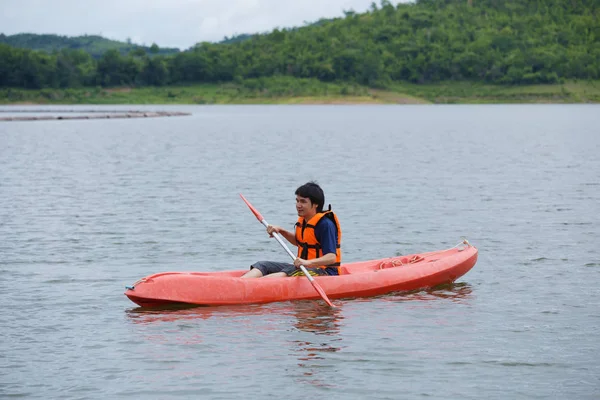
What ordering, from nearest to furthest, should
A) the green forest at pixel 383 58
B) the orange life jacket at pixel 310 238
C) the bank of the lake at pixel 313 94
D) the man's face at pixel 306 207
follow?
1. the man's face at pixel 306 207
2. the orange life jacket at pixel 310 238
3. the bank of the lake at pixel 313 94
4. the green forest at pixel 383 58

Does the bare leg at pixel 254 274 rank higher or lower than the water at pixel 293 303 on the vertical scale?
higher

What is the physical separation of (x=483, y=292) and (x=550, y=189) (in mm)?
14581

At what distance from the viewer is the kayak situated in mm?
11258

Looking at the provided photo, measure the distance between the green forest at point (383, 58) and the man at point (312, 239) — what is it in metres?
125

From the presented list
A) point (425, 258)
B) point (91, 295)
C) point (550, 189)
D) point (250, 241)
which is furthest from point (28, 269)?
point (550, 189)

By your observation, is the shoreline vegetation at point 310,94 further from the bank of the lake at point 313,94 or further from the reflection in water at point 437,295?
the reflection in water at point 437,295

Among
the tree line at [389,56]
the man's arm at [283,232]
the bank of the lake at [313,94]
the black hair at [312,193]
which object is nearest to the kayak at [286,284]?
Answer: the man's arm at [283,232]

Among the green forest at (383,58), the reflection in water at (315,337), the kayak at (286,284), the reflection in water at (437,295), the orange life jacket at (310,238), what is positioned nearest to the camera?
the reflection in water at (315,337)

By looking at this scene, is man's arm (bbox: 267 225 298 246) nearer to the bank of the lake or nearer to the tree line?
the bank of the lake

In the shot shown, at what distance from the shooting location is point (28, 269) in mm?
14281

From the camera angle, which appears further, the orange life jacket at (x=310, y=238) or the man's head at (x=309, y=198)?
the orange life jacket at (x=310, y=238)

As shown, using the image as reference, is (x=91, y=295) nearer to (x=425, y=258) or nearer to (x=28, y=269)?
(x=28, y=269)

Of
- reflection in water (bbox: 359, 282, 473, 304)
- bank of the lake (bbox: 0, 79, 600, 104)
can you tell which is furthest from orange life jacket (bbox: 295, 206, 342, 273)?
bank of the lake (bbox: 0, 79, 600, 104)

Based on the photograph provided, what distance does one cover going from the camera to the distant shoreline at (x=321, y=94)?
133 meters
